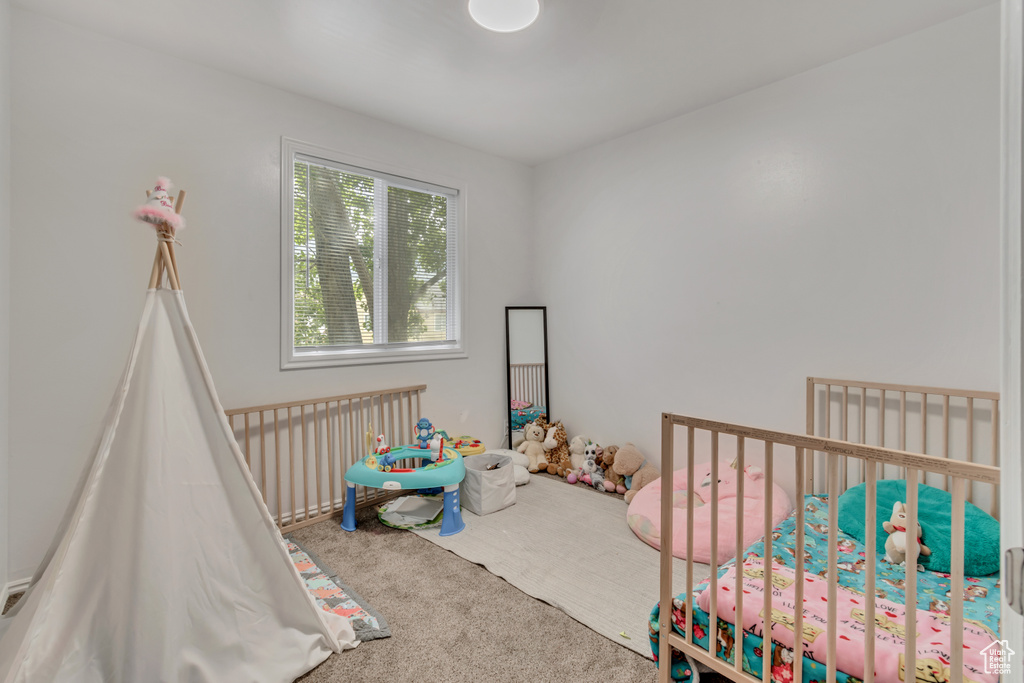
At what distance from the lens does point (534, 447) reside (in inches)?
152

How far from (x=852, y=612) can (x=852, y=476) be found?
1.45m

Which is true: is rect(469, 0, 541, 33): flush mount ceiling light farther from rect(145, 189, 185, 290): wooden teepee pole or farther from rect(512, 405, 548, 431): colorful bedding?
rect(512, 405, 548, 431): colorful bedding

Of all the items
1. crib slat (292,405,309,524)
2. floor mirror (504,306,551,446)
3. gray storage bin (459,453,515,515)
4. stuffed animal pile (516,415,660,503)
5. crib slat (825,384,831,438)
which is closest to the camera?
crib slat (825,384,831,438)

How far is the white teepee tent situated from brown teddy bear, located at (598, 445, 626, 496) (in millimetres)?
2095

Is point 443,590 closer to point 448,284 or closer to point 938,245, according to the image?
point 448,284

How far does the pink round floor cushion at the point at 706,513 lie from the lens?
7.59 feet

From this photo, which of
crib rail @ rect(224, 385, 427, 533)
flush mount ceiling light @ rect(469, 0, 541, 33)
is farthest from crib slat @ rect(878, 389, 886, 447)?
crib rail @ rect(224, 385, 427, 533)

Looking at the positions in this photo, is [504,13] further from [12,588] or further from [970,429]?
[12,588]

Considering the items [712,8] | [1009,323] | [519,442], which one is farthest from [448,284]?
[1009,323]

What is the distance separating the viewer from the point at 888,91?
7.62 ft

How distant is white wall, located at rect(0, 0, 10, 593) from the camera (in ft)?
6.29

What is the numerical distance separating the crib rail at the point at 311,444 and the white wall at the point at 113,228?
127mm

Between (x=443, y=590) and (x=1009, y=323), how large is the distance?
7.01ft

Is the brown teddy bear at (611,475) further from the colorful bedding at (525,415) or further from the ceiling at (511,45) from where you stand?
the ceiling at (511,45)
